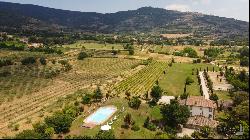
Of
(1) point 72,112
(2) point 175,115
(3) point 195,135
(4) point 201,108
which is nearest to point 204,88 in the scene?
(4) point 201,108

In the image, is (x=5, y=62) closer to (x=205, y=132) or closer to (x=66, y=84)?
(x=66, y=84)

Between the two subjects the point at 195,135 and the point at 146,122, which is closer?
the point at 195,135

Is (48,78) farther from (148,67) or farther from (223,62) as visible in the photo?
(223,62)

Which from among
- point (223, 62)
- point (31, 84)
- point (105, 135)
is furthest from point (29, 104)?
point (223, 62)

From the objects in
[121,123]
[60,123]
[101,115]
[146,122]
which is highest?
[60,123]

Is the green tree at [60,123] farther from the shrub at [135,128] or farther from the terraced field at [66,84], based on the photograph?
the terraced field at [66,84]

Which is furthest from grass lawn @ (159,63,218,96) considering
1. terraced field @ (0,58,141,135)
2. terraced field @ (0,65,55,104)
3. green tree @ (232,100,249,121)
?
terraced field @ (0,65,55,104)

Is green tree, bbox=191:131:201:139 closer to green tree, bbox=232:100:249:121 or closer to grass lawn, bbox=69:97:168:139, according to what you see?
grass lawn, bbox=69:97:168:139
